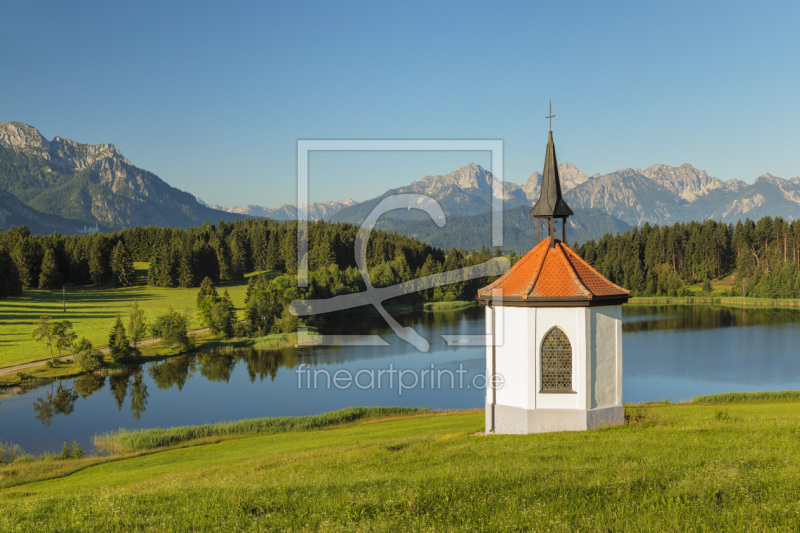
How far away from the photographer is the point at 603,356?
16984 millimetres

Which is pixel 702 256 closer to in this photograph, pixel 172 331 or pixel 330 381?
pixel 330 381

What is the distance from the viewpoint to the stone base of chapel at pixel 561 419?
1662 cm

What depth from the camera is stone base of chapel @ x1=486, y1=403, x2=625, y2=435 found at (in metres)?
16.6

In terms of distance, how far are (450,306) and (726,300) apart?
Answer: 50170 millimetres

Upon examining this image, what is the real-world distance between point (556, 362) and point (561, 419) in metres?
1.70

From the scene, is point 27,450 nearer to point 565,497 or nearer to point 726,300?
point 565,497

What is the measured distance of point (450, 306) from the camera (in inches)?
3917

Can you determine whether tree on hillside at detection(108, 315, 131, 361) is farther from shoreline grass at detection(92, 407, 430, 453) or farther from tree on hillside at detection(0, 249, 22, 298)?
tree on hillside at detection(0, 249, 22, 298)

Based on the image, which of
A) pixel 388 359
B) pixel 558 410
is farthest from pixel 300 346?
pixel 558 410

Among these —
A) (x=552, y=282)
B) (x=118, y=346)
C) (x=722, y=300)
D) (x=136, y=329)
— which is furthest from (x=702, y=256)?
(x=552, y=282)

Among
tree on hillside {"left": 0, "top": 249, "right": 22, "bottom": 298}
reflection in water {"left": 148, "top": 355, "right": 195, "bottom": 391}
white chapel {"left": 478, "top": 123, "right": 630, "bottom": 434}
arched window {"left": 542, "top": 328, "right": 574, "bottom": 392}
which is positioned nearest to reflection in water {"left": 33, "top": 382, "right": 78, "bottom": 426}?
reflection in water {"left": 148, "top": 355, "right": 195, "bottom": 391}

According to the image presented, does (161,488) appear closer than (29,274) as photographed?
Yes

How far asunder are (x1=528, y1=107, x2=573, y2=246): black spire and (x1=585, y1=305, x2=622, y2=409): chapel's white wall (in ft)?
9.83

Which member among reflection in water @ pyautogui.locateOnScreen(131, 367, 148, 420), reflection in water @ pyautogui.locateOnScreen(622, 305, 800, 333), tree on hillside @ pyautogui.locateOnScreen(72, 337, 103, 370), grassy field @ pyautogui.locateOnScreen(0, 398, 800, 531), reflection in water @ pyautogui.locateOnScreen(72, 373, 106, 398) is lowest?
reflection in water @ pyautogui.locateOnScreen(131, 367, 148, 420)
